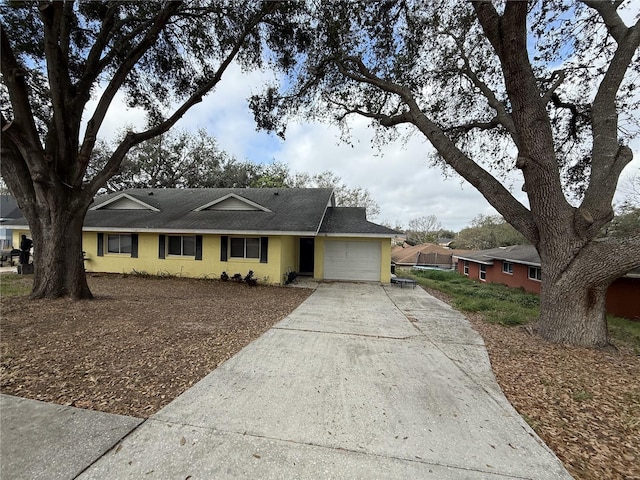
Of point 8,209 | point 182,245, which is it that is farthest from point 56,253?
point 8,209

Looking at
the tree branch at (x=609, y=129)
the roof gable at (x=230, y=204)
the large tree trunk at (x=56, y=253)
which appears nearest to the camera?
the tree branch at (x=609, y=129)

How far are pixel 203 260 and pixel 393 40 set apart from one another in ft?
35.2

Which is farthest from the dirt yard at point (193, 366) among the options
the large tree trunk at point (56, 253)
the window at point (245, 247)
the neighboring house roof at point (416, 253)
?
the neighboring house roof at point (416, 253)

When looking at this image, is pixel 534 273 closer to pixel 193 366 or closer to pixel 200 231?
pixel 200 231

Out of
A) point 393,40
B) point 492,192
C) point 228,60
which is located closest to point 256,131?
point 228,60

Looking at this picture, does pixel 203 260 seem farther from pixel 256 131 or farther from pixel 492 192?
pixel 492 192

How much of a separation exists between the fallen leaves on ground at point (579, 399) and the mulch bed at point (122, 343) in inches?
155

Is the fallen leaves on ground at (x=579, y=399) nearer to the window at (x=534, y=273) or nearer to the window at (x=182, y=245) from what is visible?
the window at (x=182, y=245)

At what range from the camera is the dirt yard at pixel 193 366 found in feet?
9.16

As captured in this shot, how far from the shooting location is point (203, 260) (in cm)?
1219

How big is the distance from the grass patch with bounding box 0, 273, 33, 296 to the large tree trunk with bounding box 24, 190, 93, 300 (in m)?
1.70

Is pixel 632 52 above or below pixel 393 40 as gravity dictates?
below

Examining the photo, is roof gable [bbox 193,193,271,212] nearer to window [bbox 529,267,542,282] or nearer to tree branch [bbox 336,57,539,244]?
tree branch [bbox 336,57,539,244]

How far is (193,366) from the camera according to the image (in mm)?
3924
